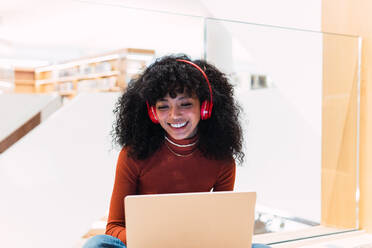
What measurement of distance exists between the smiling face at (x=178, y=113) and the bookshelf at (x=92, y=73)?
0.52 meters

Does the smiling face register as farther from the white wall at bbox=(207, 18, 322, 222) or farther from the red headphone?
the white wall at bbox=(207, 18, 322, 222)

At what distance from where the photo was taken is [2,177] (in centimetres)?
177

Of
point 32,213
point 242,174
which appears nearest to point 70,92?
point 32,213

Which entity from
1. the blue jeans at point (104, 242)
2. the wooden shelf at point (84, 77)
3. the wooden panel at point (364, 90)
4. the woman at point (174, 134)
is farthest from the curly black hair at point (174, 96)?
the wooden panel at point (364, 90)

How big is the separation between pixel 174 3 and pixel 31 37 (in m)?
3.70

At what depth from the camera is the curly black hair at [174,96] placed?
4.24 feet

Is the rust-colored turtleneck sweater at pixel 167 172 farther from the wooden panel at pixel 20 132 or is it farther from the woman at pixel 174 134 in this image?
the wooden panel at pixel 20 132

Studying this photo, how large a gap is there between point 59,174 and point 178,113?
911 millimetres

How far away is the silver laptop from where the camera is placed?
1.01m

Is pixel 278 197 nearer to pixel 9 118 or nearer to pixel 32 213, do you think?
pixel 32 213

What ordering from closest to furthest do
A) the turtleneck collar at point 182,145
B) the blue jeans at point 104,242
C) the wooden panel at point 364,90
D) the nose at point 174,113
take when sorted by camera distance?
1. the blue jeans at point 104,242
2. the nose at point 174,113
3. the turtleneck collar at point 182,145
4. the wooden panel at point 364,90

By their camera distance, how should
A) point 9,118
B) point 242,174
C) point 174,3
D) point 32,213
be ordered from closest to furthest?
point 9,118, point 32,213, point 242,174, point 174,3

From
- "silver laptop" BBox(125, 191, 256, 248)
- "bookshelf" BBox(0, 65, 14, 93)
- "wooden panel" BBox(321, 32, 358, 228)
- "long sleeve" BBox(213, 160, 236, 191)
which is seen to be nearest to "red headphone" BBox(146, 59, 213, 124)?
"long sleeve" BBox(213, 160, 236, 191)

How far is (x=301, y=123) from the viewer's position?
8.34 ft
